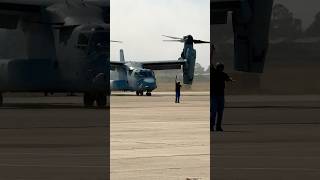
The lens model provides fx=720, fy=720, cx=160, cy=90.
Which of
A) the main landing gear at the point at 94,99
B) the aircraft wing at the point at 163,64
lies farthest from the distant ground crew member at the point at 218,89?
the aircraft wing at the point at 163,64

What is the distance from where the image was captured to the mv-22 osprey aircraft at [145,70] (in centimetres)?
A: 6869

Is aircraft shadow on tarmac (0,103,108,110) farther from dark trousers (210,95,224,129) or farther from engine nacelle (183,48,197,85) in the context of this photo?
engine nacelle (183,48,197,85)

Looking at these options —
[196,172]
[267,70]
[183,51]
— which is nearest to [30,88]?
[267,70]

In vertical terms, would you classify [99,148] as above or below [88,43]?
below

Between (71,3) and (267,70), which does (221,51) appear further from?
(71,3)

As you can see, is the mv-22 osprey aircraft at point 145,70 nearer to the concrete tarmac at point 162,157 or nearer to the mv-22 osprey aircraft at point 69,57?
the mv-22 osprey aircraft at point 69,57

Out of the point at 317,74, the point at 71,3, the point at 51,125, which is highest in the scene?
the point at 71,3

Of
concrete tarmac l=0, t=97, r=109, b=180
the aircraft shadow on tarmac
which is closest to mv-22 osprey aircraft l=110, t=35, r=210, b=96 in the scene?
the aircraft shadow on tarmac

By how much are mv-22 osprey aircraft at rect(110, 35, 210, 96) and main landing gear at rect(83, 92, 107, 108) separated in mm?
34709

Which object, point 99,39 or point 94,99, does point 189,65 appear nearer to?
point 99,39

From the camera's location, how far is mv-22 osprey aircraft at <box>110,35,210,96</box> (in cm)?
6869

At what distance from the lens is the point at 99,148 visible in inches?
521

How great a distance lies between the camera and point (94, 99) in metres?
30.0

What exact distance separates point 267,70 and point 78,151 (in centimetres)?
536
